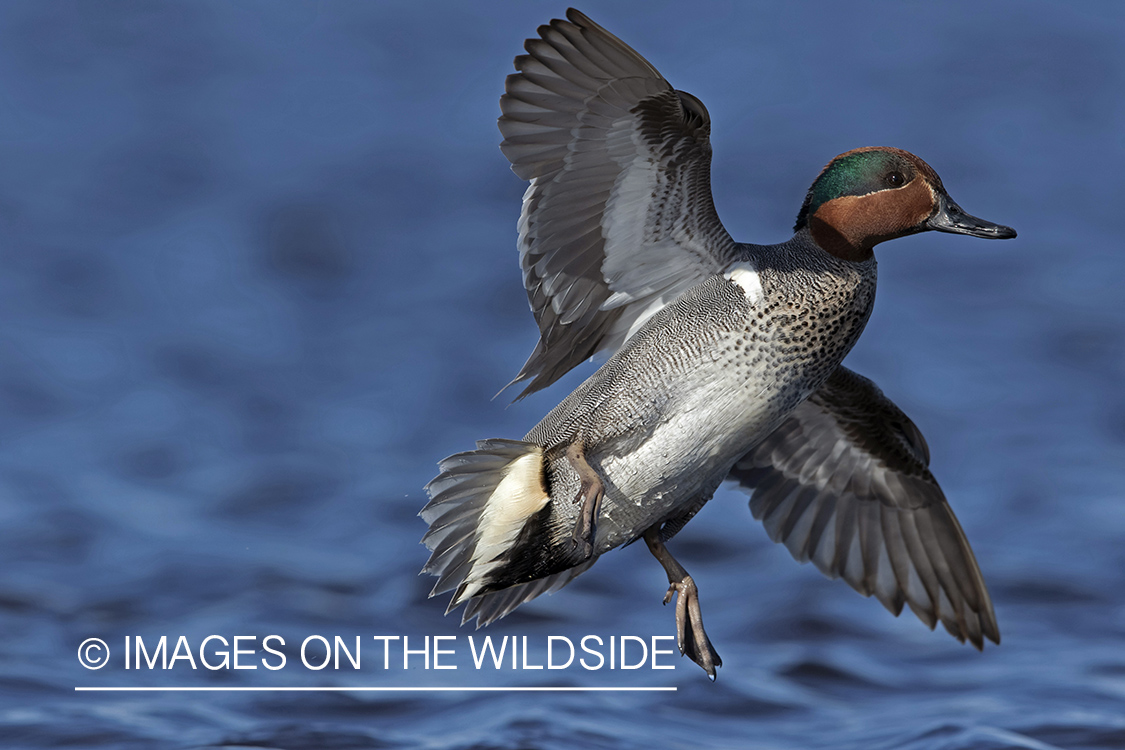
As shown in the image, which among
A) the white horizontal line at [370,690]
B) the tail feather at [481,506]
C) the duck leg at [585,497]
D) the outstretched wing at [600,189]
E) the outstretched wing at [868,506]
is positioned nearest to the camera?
the outstretched wing at [600,189]

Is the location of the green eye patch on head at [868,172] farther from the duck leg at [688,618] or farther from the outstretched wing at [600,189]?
the duck leg at [688,618]

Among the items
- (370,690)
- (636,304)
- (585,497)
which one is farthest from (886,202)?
(370,690)

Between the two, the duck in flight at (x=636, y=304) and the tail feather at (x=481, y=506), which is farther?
the tail feather at (x=481, y=506)

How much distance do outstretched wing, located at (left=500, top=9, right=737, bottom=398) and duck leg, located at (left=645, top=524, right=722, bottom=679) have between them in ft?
2.59

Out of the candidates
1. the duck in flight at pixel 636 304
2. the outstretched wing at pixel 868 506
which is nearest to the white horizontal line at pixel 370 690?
the outstretched wing at pixel 868 506

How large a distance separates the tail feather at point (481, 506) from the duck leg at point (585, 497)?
0.38ft

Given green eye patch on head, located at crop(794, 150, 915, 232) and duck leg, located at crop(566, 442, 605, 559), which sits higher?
green eye patch on head, located at crop(794, 150, 915, 232)

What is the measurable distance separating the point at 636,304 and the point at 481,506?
32.1 inches

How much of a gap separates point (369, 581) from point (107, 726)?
2.03 meters

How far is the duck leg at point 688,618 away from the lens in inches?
192

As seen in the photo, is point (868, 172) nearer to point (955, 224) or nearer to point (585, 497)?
point (955, 224)

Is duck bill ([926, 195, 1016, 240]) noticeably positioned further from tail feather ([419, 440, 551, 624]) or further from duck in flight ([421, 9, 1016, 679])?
tail feather ([419, 440, 551, 624])

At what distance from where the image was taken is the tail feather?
4359 mm

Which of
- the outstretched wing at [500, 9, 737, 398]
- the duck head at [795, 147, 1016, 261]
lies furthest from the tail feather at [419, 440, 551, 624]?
the duck head at [795, 147, 1016, 261]
